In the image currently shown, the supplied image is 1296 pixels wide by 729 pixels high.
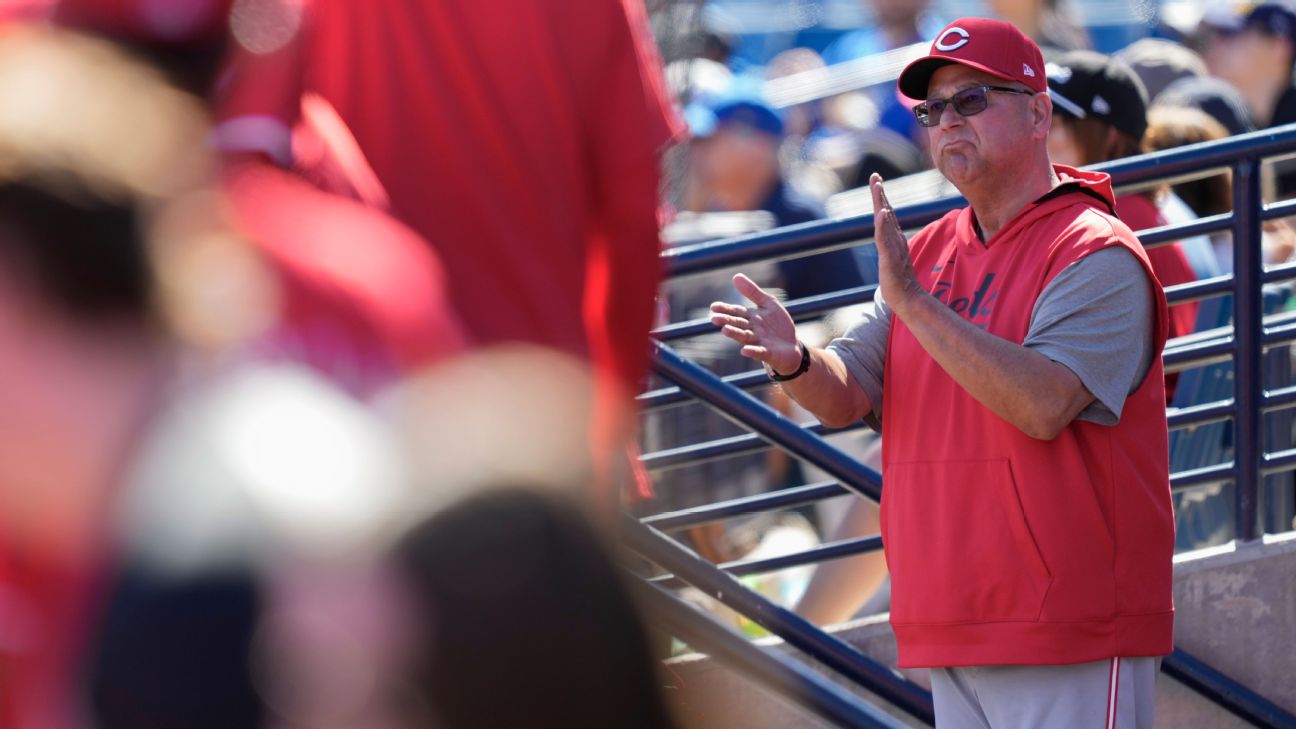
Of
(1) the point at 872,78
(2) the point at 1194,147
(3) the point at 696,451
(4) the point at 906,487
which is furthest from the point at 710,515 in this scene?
(1) the point at 872,78

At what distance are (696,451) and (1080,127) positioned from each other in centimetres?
154

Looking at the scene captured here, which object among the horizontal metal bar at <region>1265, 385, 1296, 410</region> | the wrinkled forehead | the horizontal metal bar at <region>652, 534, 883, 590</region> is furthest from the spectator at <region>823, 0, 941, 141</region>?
the wrinkled forehead

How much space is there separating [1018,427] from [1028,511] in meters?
0.18

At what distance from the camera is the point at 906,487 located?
3.68 m

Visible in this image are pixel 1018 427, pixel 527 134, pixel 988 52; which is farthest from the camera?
pixel 988 52

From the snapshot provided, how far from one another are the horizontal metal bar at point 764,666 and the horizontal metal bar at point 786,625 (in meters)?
0.09

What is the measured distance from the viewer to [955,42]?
3762mm

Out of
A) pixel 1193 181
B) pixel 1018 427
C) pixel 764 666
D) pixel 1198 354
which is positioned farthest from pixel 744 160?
pixel 1018 427

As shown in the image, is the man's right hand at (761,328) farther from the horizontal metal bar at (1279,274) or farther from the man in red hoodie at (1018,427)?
the horizontal metal bar at (1279,274)

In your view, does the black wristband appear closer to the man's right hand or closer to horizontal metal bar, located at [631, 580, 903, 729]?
the man's right hand

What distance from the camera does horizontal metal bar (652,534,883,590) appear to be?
A: 4934 millimetres

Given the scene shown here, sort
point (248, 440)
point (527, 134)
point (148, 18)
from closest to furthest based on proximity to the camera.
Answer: point (248, 440) → point (148, 18) → point (527, 134)

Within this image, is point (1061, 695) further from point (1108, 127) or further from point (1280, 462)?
point (1108, 127)

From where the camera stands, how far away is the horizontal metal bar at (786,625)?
4633 mm
